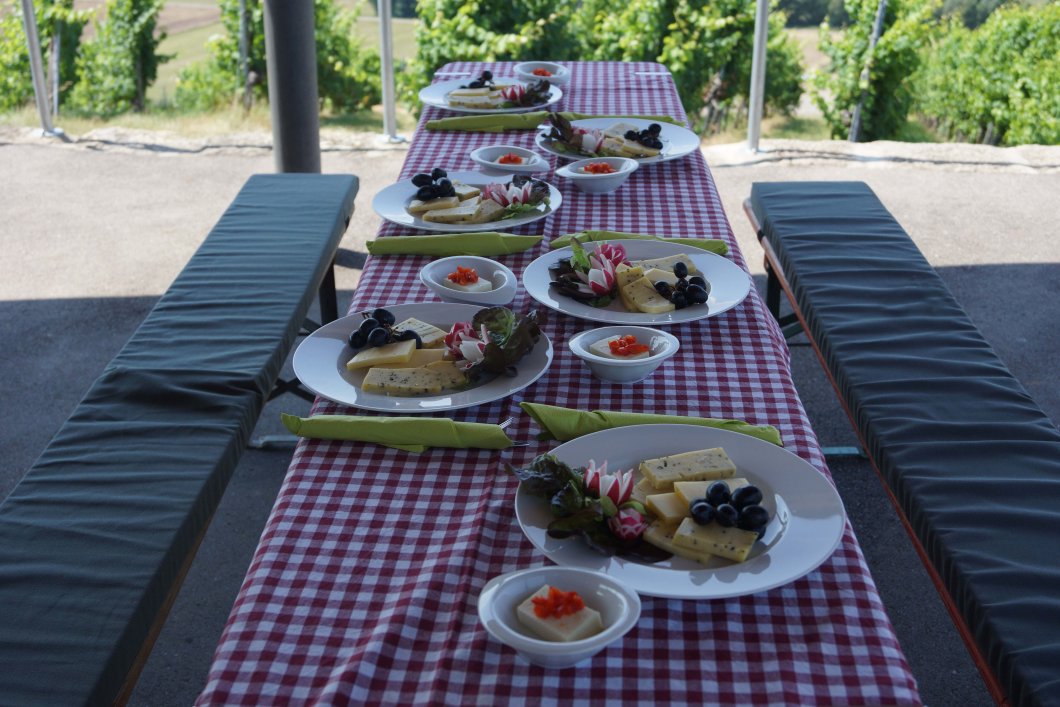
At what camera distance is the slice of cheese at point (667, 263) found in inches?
93.3

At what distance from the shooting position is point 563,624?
130cm

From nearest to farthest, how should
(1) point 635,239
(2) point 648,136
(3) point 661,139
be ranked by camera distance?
(1) point 635,239 → (2) point 648,136 → (3) point 661,139

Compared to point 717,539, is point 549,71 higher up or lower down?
higher up

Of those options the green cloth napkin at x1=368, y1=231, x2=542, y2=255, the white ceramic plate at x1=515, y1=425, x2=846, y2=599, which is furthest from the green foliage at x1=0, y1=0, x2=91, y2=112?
the white ceramic plate at x1=515, y1=425, x2=846, y2=599

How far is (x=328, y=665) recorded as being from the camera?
4.40 feet

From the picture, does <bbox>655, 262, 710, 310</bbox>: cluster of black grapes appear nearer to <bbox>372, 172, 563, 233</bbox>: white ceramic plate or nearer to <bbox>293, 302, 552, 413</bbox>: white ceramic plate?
<bbox>293, 302, 552, 413</bbox>: white ceramic plate

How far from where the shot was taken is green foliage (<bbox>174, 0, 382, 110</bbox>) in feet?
28.2

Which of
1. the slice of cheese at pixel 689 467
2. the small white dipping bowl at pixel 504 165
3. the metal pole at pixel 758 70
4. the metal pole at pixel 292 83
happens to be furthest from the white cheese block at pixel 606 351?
the metal pole at pixel 758 70

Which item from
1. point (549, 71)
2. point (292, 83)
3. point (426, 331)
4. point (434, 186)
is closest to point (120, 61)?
point (292, 83)

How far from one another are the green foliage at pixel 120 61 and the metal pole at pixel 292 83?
5003mm

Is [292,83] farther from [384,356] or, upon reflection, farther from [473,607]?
[473,607]

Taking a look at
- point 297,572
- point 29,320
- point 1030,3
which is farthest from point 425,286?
point 1030,3

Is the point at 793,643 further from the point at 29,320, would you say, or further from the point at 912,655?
the point at 29,320

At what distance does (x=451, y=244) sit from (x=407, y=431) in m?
0.87
